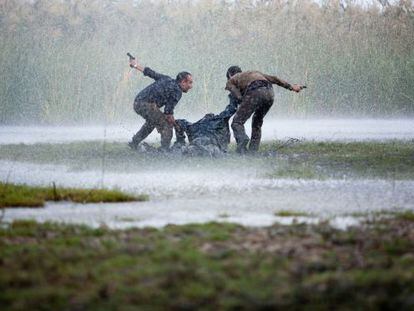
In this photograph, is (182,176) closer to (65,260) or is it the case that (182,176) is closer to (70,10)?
(65,260)

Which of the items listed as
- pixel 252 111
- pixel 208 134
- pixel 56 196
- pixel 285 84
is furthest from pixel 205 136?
pixel 56 196

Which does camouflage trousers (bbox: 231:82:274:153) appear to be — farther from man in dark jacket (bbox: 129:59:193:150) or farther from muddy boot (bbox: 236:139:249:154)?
man in dark jacket (bbox: 129:59:193:150)

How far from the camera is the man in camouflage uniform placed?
69.0 ft

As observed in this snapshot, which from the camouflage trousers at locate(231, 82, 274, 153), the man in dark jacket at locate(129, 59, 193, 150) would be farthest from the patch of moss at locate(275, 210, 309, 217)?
the man in dark jacket at locate(129, 59, 193, 150)

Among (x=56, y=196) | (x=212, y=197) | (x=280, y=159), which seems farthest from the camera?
(x=280, y=159)

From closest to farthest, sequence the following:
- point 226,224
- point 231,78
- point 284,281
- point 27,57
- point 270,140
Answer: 1. point 284,281
2. point 226,224
3. point 231,78
4. point 270,140
5. point 27,57

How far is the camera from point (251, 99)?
21.1 m

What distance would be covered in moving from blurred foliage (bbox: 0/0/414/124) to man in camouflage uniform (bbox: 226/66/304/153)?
817 centimetres

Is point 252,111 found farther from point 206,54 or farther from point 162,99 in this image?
point 206,54

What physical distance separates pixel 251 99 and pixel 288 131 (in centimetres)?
533

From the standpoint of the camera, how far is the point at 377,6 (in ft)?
105

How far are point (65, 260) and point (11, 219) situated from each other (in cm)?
299

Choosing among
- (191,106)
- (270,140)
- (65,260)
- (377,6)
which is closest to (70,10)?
(191,106)

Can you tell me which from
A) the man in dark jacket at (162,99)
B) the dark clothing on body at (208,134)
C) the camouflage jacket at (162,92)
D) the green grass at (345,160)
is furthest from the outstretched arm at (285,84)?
the camouflage jacket at (162,92)
